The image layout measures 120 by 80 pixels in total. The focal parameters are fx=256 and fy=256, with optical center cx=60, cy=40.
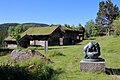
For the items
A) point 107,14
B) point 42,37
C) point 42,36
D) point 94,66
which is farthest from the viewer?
point 107,14

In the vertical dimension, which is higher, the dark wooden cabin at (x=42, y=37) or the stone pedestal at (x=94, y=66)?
the dark wooden cabin at (x=42, y=37)

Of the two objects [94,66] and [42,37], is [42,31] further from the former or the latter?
[94,66]

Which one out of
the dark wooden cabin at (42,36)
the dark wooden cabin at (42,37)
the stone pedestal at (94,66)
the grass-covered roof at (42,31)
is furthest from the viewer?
the grass-covered roof at (42,31)

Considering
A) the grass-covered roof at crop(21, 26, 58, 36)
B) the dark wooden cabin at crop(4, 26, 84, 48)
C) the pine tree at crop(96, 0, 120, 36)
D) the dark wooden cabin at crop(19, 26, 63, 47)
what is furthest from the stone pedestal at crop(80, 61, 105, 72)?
the pine tree at crop(96, 0, 120, 36)

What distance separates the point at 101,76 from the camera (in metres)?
9.16

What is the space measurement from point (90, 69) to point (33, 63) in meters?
2.33

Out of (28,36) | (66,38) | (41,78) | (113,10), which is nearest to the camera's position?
(41,78)

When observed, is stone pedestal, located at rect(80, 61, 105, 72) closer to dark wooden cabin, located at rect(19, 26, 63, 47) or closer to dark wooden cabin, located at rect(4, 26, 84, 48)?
dark wooden cabin, located at rect(4, 26, 84, 48)

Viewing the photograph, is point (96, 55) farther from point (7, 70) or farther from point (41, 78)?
point (7, 70)

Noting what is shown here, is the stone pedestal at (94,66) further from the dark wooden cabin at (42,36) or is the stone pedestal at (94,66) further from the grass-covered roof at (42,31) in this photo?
the grass-covered roof at (42,31)

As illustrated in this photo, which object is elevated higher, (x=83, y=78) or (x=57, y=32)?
(x=57, y=32)

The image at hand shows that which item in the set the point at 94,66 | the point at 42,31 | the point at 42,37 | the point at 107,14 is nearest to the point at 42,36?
the point at 42,37

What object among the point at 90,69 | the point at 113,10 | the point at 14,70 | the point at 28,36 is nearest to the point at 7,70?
the point at 14,70

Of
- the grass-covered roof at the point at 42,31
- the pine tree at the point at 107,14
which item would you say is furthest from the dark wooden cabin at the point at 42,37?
the pine tree at the point at 107,14
